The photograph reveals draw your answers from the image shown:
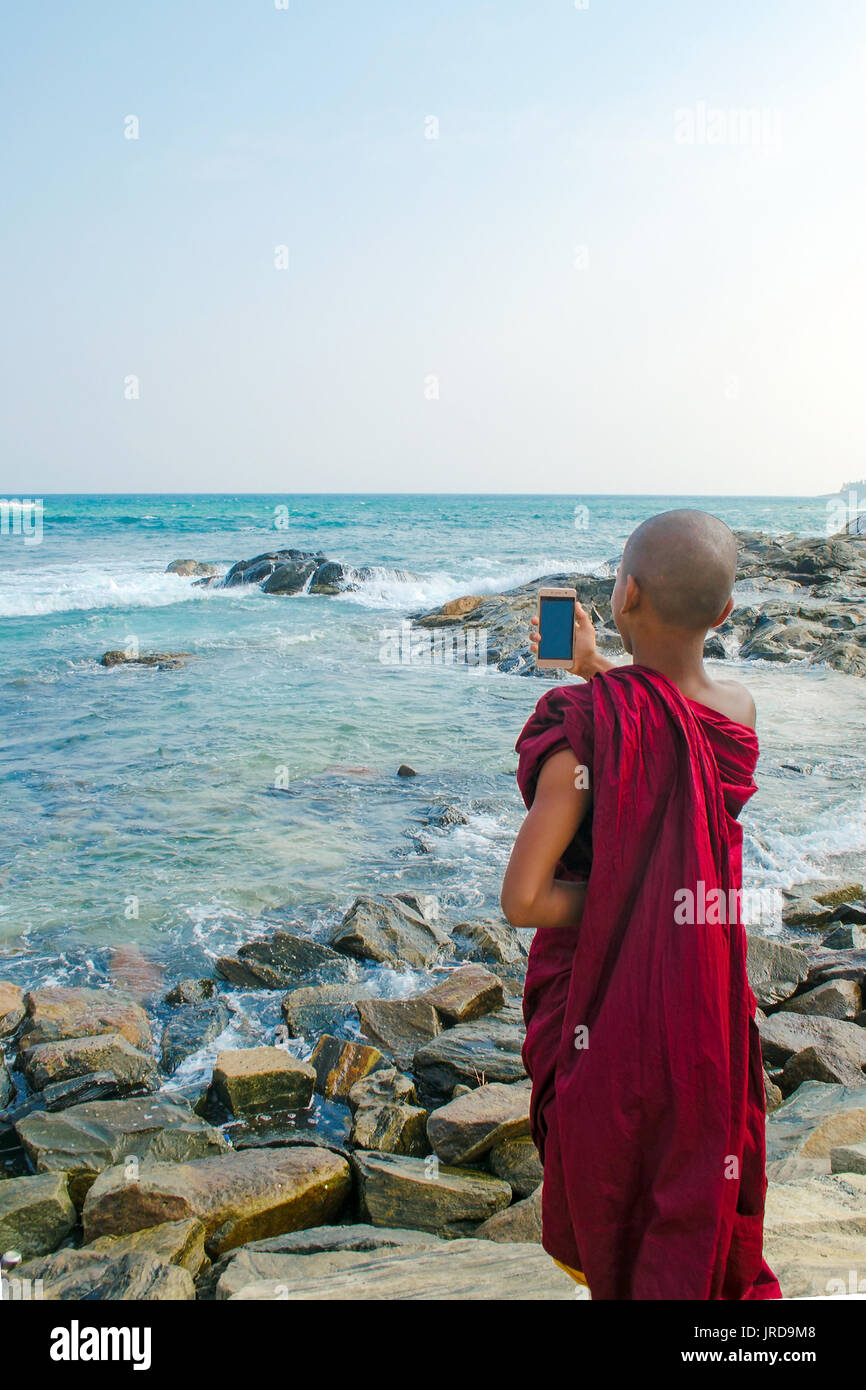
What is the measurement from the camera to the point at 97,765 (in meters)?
10.7

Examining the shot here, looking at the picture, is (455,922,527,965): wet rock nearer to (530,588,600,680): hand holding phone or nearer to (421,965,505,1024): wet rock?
(421,965,505,1024): wet rock

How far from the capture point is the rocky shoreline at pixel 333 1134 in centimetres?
307

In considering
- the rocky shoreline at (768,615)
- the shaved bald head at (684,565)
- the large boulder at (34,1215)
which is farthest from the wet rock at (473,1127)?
the rocky shoreline at (768,615)

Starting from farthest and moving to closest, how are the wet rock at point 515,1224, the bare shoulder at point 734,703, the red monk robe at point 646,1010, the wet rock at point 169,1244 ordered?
the wet rock at point 515,1224, the wet rock at point 169,1244, the bare shoulder at point 734,703, the red monk robe at point 646,1010

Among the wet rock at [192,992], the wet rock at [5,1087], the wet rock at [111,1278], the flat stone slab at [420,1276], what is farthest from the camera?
the wet rock at [192,992]

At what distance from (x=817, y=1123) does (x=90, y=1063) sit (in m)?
3.58

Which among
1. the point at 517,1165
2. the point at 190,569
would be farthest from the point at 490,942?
the point at 190,569

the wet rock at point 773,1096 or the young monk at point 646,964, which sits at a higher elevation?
the young monk at point 646,964

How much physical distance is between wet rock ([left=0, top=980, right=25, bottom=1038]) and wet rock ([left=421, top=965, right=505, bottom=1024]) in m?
2.39

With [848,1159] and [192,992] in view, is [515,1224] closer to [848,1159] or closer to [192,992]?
[848,1159]

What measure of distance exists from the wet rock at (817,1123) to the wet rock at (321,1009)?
2.48m

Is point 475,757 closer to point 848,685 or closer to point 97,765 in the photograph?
point 97,765

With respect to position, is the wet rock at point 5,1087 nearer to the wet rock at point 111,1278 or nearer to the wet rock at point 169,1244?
the wet rock at point 169,1244
